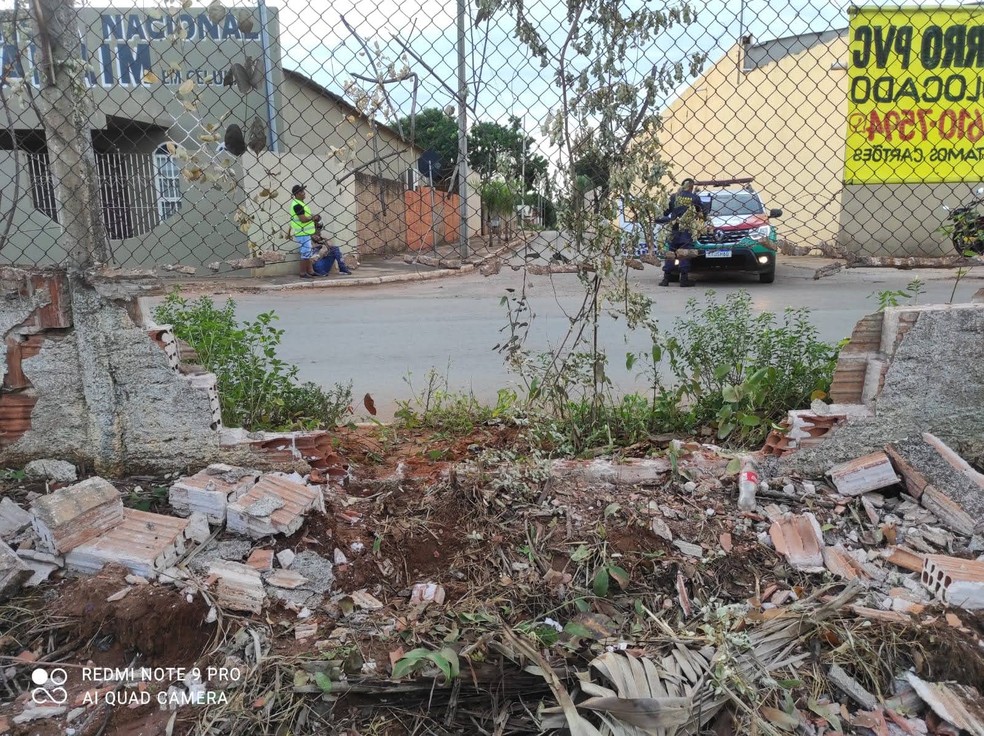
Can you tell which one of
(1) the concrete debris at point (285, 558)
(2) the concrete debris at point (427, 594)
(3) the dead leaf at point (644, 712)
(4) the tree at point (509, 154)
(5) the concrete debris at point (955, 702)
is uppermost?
(4) the tree at point (509, 154)

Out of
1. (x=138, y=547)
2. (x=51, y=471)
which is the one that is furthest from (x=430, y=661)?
(x=51, y=471)

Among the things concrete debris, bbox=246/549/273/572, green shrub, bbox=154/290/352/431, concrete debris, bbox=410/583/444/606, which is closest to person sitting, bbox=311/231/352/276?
green shrub, bbox=154/290/352/431

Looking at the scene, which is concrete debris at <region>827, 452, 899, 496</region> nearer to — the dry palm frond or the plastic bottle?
the plastic bottle

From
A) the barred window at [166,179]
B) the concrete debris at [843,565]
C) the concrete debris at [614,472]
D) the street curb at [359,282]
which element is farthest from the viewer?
the street curb at [359,282]

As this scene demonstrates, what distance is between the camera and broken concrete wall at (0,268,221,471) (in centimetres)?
291

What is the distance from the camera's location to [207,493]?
2.75 meters

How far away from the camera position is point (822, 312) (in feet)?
29.0

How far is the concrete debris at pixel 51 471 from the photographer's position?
301cm

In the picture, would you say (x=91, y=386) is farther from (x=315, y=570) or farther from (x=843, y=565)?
(x=843, y=565)

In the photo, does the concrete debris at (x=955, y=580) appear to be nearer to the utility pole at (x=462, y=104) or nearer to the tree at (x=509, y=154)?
the tree at (x=509, y=154)

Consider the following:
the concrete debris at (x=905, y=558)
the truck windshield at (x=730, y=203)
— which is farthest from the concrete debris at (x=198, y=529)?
the truck windshield at (x=730, y=203)

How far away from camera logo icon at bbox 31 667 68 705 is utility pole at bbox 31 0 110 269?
157 cm

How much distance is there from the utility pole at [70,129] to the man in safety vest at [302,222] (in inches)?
33.3

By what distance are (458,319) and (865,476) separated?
257 inches
